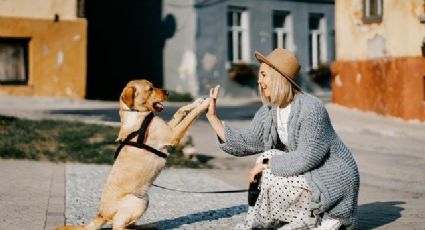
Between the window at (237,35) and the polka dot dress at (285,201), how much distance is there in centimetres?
1985

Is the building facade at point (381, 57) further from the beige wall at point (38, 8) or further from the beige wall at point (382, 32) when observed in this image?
the beige wall at point (38, 8)

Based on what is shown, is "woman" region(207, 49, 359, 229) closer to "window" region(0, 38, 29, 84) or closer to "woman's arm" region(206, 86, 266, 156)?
"woman's arm" region(206, 86, 266, 156)

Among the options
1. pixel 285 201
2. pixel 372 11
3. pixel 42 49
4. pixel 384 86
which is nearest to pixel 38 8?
pixel 42 49

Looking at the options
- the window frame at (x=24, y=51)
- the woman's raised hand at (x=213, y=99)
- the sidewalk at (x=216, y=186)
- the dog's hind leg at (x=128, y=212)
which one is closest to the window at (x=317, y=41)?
the window frame at (x=24, y=51)

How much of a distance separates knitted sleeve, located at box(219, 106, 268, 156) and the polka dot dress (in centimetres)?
23

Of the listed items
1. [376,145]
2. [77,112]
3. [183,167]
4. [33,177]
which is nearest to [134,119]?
[33,177]

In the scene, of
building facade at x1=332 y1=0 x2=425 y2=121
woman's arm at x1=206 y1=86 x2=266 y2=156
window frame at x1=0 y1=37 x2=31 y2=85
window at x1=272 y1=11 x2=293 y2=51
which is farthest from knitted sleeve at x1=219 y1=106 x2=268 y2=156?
window at x1=272 y1=11 x2=293 y2=51

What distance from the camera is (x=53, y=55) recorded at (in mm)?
21000

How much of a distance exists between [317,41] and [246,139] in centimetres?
2220

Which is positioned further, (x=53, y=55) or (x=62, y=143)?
(x=53, y=55)

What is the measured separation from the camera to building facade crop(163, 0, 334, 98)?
78.5ft

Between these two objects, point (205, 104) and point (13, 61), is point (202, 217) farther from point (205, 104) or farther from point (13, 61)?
point (13, 61)

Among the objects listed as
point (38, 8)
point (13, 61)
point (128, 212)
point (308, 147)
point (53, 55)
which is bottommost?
point (128, 212)

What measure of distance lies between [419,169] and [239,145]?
4849 millimetres
